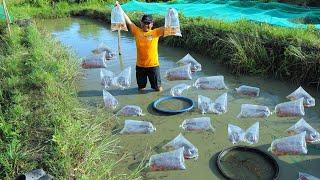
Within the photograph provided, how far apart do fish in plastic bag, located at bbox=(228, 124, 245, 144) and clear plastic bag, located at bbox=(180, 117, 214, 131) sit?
35 cm

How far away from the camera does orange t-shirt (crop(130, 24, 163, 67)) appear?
696 centimetres

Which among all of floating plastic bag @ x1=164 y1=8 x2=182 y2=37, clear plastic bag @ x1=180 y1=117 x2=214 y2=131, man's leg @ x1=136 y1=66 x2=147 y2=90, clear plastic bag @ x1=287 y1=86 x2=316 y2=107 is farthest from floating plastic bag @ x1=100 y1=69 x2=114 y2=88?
clear plastic bag @ x1=287 y1=86 x2=316 y2=107

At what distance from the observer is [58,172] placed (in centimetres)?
405

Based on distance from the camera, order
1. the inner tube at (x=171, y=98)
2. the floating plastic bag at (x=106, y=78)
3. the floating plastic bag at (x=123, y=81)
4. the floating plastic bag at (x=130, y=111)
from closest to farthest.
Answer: the inner tube at (x=171, y=98)
the floating plastic bag at (x=130, y=111)
the floating plastic bag at (x=123, y=81)
the floating plastic bag at (x=106, y=78)

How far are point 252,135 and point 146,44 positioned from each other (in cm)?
274

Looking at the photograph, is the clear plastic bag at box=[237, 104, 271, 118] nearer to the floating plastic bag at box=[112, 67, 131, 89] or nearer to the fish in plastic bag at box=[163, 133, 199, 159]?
the fish in plastic bag at box=[163, 133, 199, 159]

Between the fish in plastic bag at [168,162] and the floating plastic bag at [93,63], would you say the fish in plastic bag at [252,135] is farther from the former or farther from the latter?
the floating plastic bag at [93,63]

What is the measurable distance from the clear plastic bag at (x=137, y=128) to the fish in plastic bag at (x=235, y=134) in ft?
3.90

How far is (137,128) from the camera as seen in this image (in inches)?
227

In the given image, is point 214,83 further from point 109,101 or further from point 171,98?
point 109,101

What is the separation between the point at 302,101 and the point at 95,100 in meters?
3.76

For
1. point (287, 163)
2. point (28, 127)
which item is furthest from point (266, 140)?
point (28, 127)

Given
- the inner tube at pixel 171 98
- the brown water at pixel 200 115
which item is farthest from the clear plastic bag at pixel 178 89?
the inner tube at pixel 171 98

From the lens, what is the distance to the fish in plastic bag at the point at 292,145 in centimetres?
494
